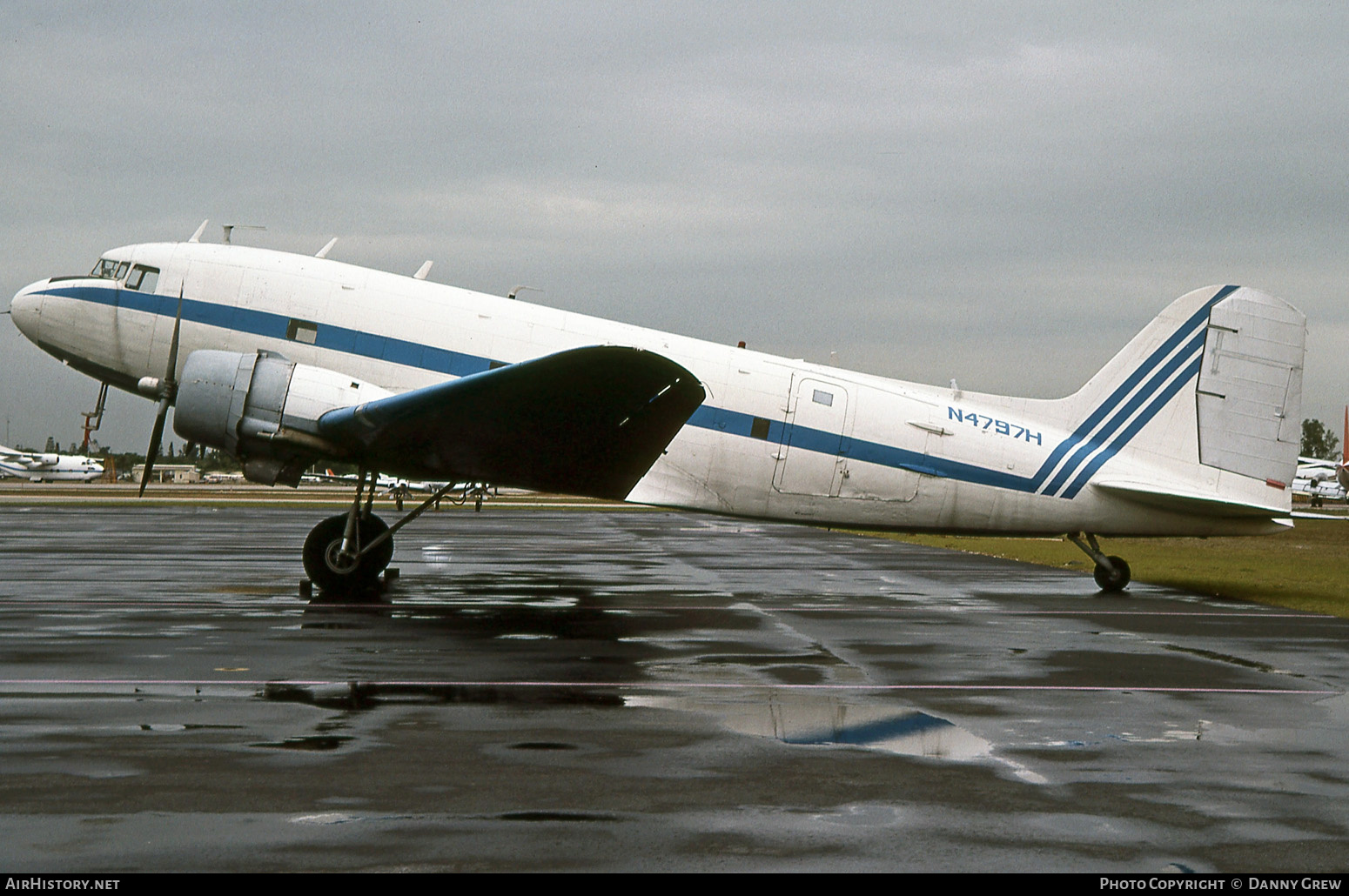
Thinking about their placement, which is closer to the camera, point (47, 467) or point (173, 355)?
point (173, 355)

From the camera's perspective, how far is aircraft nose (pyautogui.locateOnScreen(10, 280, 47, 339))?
53.5ft

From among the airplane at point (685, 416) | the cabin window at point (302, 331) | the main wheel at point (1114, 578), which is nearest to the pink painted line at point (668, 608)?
the airplane at point (685, 416)

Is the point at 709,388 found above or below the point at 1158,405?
below

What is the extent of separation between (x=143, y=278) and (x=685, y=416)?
818cm

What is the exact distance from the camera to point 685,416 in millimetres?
13828

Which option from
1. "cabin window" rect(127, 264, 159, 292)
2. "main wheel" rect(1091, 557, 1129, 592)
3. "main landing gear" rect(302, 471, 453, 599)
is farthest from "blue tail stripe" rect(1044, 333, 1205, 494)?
"cabin window" rect(127, 264, 159, 292)

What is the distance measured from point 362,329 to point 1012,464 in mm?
9474

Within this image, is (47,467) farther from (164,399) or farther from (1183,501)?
(1183,501)

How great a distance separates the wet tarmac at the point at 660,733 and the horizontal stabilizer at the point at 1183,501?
4.60 ft

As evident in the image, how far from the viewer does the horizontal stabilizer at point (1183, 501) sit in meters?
16.4

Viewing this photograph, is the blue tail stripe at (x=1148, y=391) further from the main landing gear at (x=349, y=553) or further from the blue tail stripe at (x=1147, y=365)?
the main landing gear at (x=349, y=553)

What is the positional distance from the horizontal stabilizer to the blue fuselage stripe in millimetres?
453

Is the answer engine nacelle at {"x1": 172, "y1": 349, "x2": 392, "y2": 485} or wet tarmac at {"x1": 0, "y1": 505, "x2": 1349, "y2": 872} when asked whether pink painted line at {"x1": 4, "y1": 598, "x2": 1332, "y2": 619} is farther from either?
engine nacelle at {"x1": 172, "y1": 349, "x2": 392, "y2": 485}

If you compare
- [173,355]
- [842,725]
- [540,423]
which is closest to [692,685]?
[842,725]
